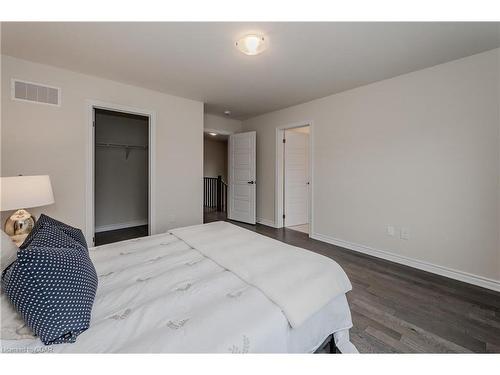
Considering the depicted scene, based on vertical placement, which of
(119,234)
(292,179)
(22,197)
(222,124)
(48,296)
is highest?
(222,124)

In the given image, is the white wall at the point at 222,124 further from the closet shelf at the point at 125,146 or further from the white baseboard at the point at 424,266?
the white baseboard at the point at 424,266

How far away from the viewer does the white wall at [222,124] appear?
4703 mm

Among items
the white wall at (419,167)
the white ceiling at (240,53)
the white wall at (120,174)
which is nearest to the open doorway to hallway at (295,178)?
the white wall at (419,167)

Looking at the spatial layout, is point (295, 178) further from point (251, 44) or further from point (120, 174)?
point (120, 174)

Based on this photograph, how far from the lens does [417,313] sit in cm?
182

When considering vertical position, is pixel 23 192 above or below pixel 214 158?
below

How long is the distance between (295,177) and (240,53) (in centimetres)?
293

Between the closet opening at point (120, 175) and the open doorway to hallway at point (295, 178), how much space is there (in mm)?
2862

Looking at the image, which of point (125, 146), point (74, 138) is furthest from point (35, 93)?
point (125, 146)

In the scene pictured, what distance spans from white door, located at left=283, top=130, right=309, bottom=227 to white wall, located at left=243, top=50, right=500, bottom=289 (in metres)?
0.85

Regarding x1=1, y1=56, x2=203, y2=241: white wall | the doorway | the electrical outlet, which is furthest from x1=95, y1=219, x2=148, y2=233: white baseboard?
the electrical outlet

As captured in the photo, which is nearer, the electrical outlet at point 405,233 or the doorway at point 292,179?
the electrical outlet at point 405,233

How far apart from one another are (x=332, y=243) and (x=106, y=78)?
4.14 metres
